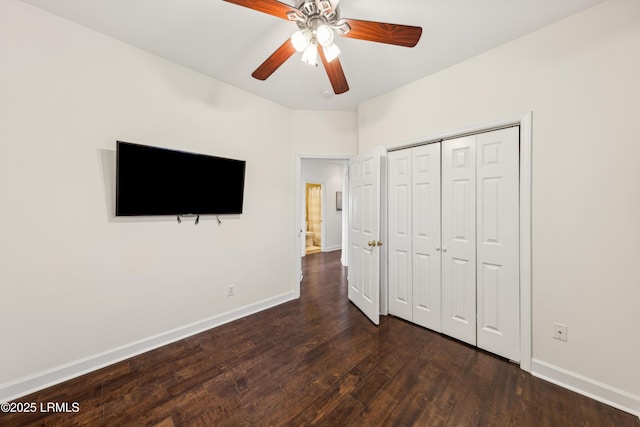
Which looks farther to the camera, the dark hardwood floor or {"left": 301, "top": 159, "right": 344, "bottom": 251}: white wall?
{"left": 301, "top": 159, "right": 344, "bottom": 251}: white wall

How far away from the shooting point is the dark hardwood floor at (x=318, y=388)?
1.49 m

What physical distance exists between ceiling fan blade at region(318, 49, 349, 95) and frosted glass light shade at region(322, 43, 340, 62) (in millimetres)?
52

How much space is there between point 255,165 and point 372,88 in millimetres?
1682

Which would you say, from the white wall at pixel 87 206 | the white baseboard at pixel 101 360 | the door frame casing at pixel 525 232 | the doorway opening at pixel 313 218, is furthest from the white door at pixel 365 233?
the doorway opening at pixel 313 218

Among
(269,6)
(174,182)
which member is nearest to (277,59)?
(269,6)

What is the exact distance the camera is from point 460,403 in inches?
63.1

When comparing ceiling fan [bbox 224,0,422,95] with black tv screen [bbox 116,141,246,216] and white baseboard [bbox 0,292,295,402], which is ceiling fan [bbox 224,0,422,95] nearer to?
black tv screen [bbox 116,141,246,216]

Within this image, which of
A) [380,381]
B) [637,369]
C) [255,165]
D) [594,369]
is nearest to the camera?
[637,369]

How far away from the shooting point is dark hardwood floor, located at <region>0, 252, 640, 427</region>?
4.89ft

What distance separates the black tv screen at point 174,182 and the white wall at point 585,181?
2716 millimetres

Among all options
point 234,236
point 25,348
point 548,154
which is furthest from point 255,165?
point 548,154

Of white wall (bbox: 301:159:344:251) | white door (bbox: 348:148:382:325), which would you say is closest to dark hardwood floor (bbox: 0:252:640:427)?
white door (bbox: 348:148:382:325)

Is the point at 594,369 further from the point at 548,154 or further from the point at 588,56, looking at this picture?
the point at 588,56

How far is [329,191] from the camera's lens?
7.00 m
